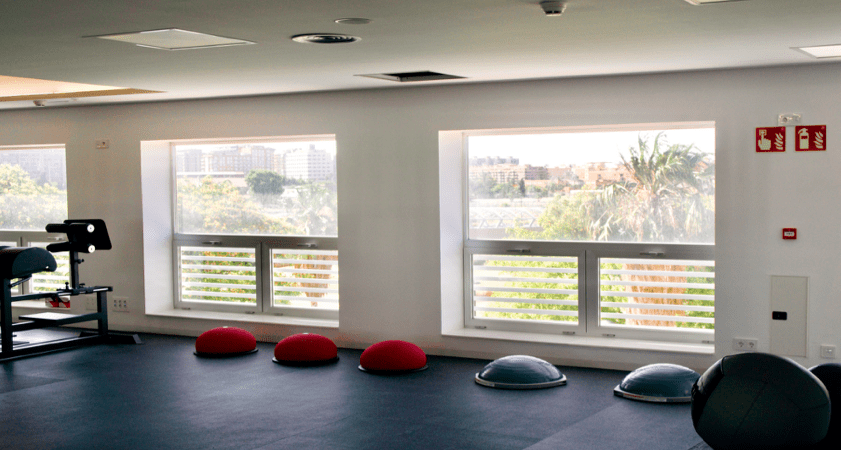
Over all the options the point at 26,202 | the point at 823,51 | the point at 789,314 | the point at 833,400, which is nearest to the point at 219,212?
the point at 26,202

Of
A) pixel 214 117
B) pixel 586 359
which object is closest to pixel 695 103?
pixel 586 359

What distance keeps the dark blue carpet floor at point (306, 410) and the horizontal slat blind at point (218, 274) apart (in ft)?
4.62

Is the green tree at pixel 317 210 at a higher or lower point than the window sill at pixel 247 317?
higher

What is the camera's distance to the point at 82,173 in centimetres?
831

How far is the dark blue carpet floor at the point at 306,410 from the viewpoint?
450 centimetres

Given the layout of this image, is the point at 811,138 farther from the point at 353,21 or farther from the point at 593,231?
the point at 353,21

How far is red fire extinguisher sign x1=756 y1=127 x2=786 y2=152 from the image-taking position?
18.6 ft

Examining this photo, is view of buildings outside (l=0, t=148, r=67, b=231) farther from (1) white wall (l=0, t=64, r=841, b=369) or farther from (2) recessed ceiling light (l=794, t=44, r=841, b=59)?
(2) recessed ceiling light (l=794, t=44, r=841, b=59)

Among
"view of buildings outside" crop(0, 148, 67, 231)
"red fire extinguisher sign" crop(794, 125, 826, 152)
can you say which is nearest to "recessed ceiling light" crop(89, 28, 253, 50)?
"red fire extinguisher sign" crop(794, 125, 826, 152)

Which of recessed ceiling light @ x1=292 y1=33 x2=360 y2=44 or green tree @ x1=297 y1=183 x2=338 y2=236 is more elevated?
recessed ceiling light @ x1=292 y1=33 x2=360 y2=44

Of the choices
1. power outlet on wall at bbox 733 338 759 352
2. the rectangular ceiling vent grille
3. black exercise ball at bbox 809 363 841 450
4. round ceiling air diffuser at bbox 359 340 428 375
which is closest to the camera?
black exercise ball at bbox 809 363 841 450

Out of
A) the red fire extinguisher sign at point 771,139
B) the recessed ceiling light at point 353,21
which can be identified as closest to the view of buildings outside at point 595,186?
the red fire extinguisher sign at point 771,139

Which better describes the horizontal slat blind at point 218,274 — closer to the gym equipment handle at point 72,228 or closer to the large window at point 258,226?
the large window at point 258,226

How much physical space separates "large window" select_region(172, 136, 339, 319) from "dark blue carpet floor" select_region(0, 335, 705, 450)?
1.24 m
